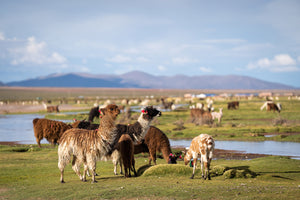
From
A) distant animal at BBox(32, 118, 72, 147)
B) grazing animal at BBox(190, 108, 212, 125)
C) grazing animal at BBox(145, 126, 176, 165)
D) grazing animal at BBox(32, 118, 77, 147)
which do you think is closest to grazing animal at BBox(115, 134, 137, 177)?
grazing animal at BBox(145, 126, 176, 165)

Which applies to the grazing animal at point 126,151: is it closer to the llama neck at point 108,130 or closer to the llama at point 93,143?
the llama at point 93,143

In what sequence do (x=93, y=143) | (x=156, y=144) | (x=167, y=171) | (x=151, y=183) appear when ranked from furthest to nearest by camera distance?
(x=156, y=144) < (x=167, y=171) < (x=93, y=143) < (x=151, y=183)

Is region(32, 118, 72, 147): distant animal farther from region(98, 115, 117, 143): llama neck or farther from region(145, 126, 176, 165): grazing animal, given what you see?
region(98, 115, 117, 143): llama neck

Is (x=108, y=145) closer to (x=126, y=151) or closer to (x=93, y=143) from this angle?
(x=93, y=143)

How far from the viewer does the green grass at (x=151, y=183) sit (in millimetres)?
9336

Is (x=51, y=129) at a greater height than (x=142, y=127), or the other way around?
(x=142, y=127)

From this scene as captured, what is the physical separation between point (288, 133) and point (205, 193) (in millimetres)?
23387

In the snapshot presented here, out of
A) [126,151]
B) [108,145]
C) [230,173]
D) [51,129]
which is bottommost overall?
[230,173]

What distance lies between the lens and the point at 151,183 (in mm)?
10906

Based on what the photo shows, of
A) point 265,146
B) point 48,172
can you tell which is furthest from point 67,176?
point 265,146

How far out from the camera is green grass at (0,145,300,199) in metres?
9.34

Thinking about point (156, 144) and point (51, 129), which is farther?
point (51, 129)

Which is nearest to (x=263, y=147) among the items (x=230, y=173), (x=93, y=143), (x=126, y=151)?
(x=230, y=173)

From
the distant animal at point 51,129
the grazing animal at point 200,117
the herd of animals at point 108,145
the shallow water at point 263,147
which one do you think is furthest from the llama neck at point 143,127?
the grazing animal at point 200,117
